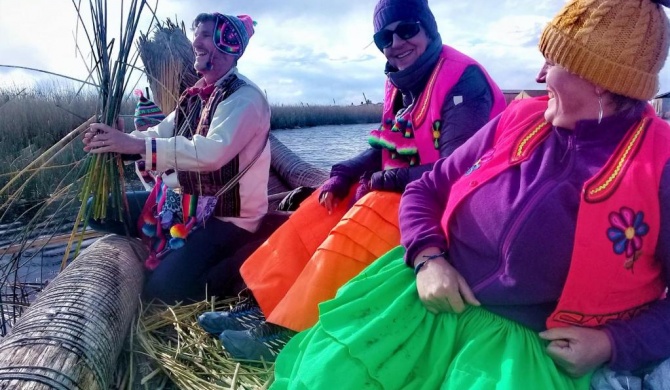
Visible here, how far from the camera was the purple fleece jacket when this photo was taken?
1.19 meters

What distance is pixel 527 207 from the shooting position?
50.2 inches

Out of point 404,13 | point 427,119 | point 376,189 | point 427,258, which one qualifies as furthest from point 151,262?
point 427,258

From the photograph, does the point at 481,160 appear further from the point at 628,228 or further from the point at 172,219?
the point at 172,219

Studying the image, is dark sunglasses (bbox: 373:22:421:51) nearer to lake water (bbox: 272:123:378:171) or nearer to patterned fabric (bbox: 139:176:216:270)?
lake water (bbox: 272:123:378:171)

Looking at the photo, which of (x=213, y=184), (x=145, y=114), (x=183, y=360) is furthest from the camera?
(x=145, y=114)

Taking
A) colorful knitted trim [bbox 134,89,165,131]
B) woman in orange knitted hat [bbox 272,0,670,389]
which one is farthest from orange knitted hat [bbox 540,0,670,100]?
colorful knitted trim [bbox 134,89,165,131]

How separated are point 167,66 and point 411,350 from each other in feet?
13.2

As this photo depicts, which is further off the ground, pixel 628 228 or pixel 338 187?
pixel 628 228

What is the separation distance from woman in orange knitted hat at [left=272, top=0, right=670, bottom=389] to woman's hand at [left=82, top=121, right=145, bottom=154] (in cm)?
138

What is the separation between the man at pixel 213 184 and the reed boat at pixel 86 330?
0.14 meters

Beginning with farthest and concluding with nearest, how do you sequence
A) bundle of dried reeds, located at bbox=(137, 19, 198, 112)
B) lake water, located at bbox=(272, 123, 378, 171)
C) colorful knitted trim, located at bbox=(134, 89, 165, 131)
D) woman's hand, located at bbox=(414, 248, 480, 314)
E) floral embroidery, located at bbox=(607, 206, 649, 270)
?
lake water, located at bbox=(272, 123, 378, 171) < bundle of dried reeds, located at bbox=(137, 19, 198, 112) < colorful knitted trim, located at bbox=(134, 89, 165, 131) < woman's hand, located at bbox=(414, 248, 480, 314) < floral embroidery, located at bbox=(607, 206, 649, 270)

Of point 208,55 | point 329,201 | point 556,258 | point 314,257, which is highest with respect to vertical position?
point 208,55

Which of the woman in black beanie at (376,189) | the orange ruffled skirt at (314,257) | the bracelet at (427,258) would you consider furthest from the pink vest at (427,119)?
the bracelet at (427,258)

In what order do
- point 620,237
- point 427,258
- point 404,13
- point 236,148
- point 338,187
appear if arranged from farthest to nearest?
point 236,148 → point 338,187 → point 404,13 → point 427,258 → point 620,237
